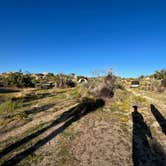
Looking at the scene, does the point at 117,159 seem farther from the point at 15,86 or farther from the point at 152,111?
the point at 15,86

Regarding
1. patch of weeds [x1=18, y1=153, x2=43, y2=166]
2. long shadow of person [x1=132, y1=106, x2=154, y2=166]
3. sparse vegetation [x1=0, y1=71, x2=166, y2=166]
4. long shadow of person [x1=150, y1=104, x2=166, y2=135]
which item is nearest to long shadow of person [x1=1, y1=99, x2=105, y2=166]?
sparse vegetation [x1=0, y1=71, x2=166, y2=166]

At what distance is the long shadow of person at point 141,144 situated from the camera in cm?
596

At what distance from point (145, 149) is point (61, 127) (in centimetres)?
433

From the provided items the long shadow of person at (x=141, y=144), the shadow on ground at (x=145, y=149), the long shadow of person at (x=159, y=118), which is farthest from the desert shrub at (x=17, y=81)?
the shadow on ground at (x=145, y=149)

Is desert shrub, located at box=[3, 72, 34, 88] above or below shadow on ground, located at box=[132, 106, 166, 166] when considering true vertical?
above

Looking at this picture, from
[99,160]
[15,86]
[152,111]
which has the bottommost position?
[99,160]

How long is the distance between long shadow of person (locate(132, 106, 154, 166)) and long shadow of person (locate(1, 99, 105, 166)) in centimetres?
351

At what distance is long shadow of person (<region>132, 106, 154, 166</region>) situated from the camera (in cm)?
596

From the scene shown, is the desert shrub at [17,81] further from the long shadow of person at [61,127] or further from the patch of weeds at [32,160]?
the patch of weeds at [32,160]

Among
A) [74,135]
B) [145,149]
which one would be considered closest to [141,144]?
[145,149]

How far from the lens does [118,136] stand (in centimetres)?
802

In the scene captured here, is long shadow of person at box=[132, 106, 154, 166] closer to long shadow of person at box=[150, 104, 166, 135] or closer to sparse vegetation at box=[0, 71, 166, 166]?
sparse vegetation at box=[0, 71, 166, 166]

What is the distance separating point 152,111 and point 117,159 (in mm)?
6929

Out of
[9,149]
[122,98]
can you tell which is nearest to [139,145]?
[9,149]
